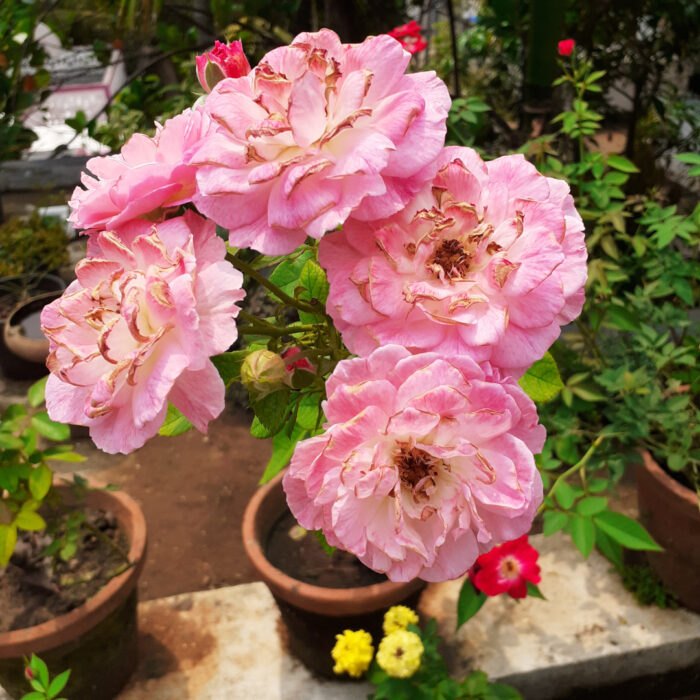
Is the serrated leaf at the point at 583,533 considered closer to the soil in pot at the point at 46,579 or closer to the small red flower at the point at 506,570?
the small red flower at the point at 506,570

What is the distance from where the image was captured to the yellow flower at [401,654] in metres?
1.19

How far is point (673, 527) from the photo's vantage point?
1.50 meters

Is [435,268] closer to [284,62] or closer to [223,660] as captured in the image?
[284,62]

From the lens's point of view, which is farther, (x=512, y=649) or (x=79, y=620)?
(x=512, y=649)

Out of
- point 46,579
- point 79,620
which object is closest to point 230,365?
point 79,620

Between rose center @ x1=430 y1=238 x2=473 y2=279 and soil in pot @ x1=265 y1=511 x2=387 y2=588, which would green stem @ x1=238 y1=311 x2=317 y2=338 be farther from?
soil in pot @ x1=265 y1=511 x2=387 y2=588

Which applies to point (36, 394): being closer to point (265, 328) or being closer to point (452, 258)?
point (265, 328)

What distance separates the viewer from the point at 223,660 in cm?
153

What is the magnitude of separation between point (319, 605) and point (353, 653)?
13cm

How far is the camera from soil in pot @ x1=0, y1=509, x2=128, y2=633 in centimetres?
144

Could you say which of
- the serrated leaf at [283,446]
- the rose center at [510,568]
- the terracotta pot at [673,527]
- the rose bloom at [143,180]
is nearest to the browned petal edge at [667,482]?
the terracotta pot at [673,527]

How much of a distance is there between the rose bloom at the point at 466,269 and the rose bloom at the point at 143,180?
114 mm

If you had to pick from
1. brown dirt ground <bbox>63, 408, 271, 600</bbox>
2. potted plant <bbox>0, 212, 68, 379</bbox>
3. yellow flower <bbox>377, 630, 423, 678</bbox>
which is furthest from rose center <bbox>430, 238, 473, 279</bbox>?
potted plant <bbox>0, 212, 68, 379</bbox>

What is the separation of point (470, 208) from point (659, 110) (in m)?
3.18
